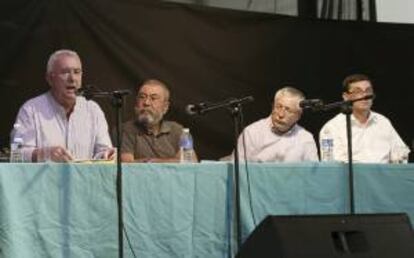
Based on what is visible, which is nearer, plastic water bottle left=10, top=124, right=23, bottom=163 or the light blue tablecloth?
the light blue tablecloth

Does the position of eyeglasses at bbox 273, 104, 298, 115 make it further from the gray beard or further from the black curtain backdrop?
the gray beard

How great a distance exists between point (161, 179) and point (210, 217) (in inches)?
12.0

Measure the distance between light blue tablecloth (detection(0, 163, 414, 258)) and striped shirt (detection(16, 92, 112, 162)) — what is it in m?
0.68

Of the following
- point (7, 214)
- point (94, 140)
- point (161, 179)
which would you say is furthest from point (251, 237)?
point (94, 140)

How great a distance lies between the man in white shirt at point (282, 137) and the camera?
189 inches

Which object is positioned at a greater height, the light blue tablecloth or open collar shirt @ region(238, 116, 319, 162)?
open collar shirt @ region(238, 116, 319, 162)

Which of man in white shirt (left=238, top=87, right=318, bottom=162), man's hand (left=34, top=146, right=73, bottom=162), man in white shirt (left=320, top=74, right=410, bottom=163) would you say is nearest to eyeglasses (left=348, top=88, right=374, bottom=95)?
man in white shirt (left=320, top=74, right=410, bottom=163)

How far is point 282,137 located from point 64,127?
4.77 ft

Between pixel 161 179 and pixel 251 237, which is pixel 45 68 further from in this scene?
pixel 251 237

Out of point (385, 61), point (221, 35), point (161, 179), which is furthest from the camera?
point (385, 61)

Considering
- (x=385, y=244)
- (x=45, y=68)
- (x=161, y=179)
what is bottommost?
(x=385, y=244)

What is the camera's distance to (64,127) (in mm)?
4125

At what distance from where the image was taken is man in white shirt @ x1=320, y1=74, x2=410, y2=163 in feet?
16.5

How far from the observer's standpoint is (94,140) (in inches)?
165
